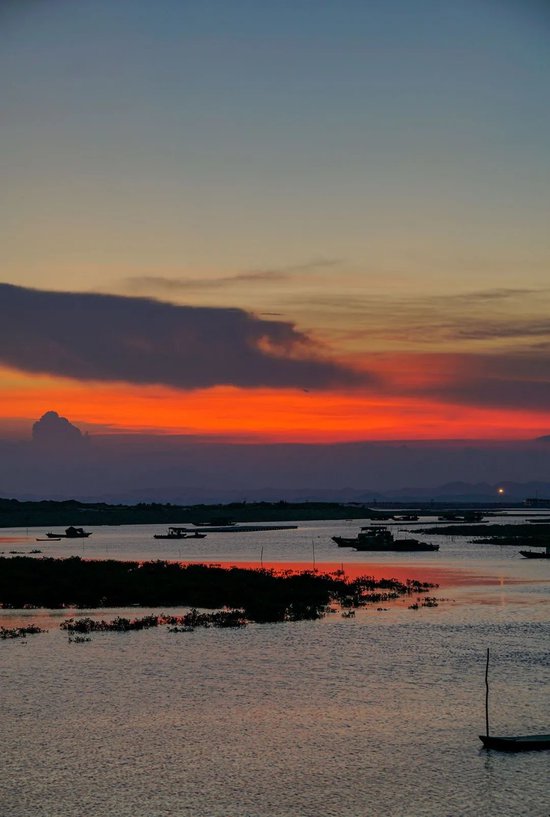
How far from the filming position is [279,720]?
1252 inches

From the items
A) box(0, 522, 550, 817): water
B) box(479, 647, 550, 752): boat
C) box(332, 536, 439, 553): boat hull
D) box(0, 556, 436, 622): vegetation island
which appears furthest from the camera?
box(332, 536, 439, 553): boat hull

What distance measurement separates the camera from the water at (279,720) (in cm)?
2434

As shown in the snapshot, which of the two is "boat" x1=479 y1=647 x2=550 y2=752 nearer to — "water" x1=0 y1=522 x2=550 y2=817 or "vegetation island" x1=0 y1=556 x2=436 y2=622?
"water" x1=0 y1=522 x2=550 y2=817

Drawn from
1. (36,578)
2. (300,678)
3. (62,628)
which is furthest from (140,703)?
(36,578)

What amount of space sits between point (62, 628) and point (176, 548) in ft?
285

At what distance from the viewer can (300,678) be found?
124ft

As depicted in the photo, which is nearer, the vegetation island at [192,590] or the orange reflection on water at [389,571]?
the vegetation island at [192,590]

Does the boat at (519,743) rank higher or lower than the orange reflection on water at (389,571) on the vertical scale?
higher

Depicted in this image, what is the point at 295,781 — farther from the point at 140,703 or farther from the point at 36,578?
the point at 36,578

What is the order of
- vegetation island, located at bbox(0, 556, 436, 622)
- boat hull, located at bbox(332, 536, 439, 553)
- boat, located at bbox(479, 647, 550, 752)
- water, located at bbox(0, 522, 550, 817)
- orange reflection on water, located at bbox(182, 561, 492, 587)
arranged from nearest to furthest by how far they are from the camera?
water, located at bbox(0, 522, 550, 817), boat, located at bbox(479, 647, 550, 752), vegetation island, located at bbox(0, 556, 436, 622), orange reflection on water, located at bbox(182, 561, 492, 587), boat hull, located at bbox(332, 536, 439, 553)

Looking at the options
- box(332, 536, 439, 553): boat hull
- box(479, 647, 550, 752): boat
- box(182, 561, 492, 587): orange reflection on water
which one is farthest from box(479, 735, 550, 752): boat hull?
box(332, 536, 439, 553): boat hull

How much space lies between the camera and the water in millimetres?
24344

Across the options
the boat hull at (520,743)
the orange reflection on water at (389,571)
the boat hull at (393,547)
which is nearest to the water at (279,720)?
the boat hull at (520,743)

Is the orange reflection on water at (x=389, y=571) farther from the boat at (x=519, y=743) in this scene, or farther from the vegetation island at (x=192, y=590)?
the boat at (x=519, y=743)
